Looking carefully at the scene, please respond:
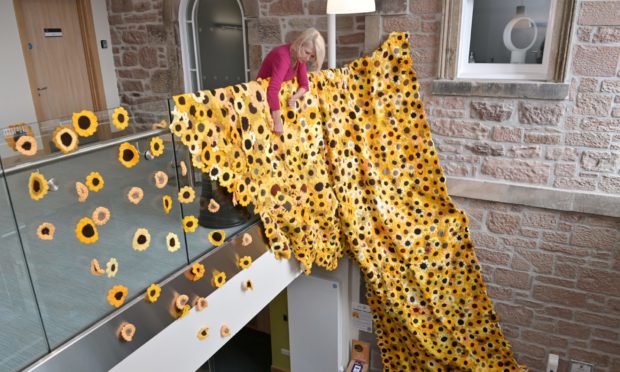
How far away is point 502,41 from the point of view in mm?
3592

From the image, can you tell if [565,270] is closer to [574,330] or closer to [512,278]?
[512,278]

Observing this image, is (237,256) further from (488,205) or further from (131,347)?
(488,205)

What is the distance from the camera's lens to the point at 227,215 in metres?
2.67

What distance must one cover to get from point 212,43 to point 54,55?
1566 millimetres

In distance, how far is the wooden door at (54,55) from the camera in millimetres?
4469

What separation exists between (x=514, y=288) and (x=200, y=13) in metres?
3.84

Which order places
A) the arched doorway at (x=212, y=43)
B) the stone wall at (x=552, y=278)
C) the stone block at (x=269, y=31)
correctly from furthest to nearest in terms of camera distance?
the arched doorway at (x=212, y=43) → the stone block at (x=269, y=31) → the stone wall at (x=552, y=278)

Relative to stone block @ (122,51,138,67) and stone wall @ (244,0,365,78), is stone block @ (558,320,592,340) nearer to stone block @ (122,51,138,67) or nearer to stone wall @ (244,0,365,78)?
stone wall @ (244,0,365,78)

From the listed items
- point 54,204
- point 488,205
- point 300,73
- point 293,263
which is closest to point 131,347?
point 54,204

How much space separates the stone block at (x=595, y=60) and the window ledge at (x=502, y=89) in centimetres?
15

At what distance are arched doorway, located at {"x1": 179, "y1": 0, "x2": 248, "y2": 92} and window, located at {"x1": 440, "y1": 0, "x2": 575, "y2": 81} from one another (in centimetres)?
192

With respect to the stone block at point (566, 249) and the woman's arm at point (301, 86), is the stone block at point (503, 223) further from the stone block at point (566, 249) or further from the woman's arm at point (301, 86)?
the woman's arm at point (301, 86)

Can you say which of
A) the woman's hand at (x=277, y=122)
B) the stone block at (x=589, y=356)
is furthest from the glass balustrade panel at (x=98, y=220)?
the stone block at (x=589, y=356)

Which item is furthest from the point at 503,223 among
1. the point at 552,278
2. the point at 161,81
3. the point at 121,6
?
the point at 121,6
